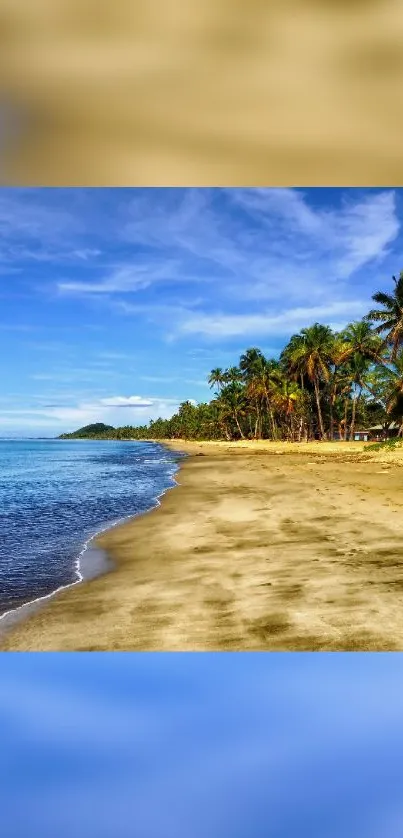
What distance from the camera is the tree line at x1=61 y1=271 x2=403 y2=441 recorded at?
24.2 meters

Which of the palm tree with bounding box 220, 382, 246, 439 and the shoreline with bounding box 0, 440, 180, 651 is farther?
the palm tree with bounding box 220, 382, 246, 439

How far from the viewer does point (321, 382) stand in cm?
3738

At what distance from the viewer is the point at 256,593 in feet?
11.4

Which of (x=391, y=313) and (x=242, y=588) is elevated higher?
(x=391, y=313)

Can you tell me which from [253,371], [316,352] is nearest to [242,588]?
[316,352]

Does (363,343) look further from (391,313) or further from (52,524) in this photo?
(52,524)

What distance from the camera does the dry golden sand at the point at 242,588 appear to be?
103 inches

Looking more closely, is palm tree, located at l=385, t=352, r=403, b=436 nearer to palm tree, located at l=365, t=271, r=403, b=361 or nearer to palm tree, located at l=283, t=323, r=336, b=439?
palm tree, located at l=365, t=271, r=403, b=361
